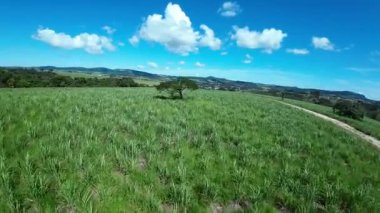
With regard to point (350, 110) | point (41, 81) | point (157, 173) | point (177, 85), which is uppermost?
point (177, 85)

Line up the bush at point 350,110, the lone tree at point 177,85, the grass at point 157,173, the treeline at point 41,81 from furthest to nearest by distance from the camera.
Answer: the treeline at point 41,81 → the bush at point 350,110 → the lone tree at point 177,85 → the grass at point 157,173

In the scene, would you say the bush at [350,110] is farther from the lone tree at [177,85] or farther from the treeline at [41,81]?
the treeline at [41,81]

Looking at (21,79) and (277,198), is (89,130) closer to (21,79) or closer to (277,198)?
(277,198)

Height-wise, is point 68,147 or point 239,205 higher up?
point 68,147

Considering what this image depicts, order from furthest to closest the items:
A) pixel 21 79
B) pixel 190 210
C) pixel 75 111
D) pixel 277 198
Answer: pixel 21 79, pixel 75 111, pixel 277 198, pixel 190 210

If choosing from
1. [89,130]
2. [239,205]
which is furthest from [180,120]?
[239,205]

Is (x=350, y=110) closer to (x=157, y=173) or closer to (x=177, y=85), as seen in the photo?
(x=177, y=85)

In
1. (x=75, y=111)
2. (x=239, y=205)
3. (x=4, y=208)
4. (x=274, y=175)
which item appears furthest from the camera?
(x=75, y=111)

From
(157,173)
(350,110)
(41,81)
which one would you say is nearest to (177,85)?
(157,173)

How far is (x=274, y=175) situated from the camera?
344 inches

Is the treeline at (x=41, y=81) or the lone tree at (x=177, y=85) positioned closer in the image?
the lone tree at (x=177, y=85)

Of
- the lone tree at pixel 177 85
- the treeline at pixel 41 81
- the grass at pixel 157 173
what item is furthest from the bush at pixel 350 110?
the treeline at pixel 41 81

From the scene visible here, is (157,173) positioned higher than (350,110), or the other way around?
(157,173)

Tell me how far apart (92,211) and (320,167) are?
299 inches
